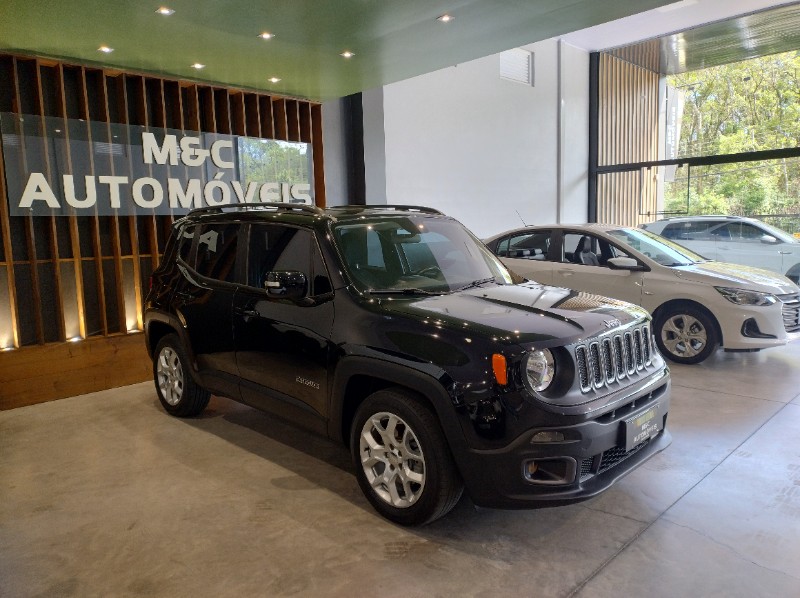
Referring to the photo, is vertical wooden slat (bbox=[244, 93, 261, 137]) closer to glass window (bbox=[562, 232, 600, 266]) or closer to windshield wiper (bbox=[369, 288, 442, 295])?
glass window (bbox=[562, 232, 600, 266])

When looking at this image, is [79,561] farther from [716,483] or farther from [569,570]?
[716,483]

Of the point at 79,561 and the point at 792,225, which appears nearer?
the point at 79,561

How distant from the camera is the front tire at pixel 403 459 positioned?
9.32 ft

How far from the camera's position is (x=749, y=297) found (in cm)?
591

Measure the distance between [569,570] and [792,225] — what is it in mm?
10014

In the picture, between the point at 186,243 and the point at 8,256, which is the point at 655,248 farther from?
the point at 8,256

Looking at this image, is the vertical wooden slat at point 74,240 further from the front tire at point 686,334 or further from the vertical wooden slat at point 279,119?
the front tire at point 686,334

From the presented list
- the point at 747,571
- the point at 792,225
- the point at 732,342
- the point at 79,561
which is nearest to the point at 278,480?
the point at 79,561

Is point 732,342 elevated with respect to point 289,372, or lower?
lower

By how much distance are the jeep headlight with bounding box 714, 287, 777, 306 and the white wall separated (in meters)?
4.97

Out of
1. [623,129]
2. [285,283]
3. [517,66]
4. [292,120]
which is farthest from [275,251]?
[623,129]

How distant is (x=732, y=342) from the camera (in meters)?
5.99

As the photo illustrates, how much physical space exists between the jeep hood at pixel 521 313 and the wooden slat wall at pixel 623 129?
35.8ft

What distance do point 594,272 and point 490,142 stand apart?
524 cm
